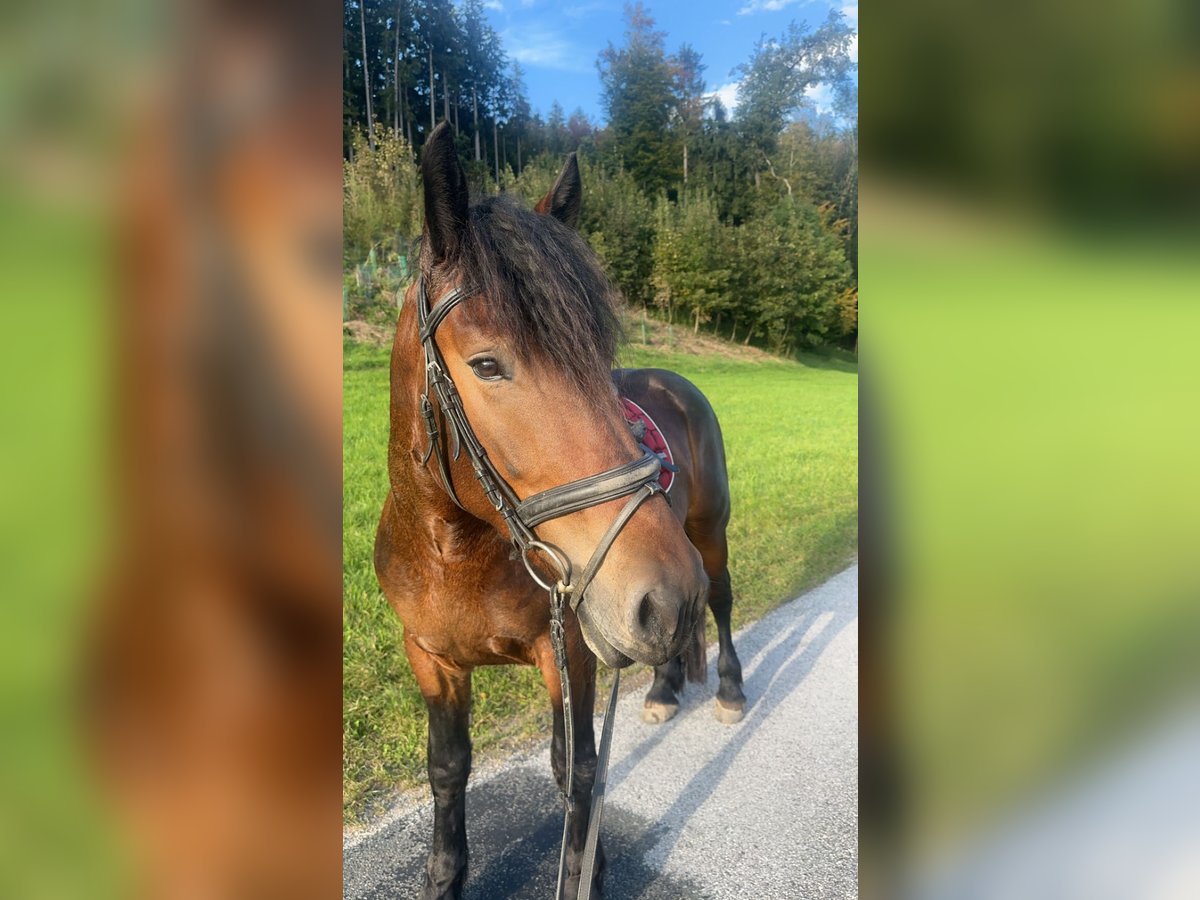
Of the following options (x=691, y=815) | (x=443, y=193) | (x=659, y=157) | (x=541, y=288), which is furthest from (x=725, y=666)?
(x=659, y=157)

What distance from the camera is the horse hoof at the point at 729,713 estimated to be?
12.5ft

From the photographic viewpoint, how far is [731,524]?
21.5 feet

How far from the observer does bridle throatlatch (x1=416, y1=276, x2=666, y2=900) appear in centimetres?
144

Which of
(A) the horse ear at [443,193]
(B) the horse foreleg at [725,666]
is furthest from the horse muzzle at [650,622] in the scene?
(B) the horse foreleg at [725,666]

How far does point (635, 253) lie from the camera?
7.89 metres

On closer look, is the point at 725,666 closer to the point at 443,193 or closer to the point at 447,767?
the point at 447,767

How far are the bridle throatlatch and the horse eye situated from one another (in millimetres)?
93

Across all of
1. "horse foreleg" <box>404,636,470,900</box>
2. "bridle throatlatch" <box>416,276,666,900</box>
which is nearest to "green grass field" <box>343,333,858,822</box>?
"horse foreleg" <box>404,636,470,900</box>

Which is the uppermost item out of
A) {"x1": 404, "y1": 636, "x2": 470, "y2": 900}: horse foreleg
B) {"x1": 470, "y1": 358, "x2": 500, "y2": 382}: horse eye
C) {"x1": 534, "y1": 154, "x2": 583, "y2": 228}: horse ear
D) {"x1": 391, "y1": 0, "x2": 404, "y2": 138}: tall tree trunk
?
{"x1": 391, "y1": 0, "x2": 404, "y2": 138}: tall tree trunk
